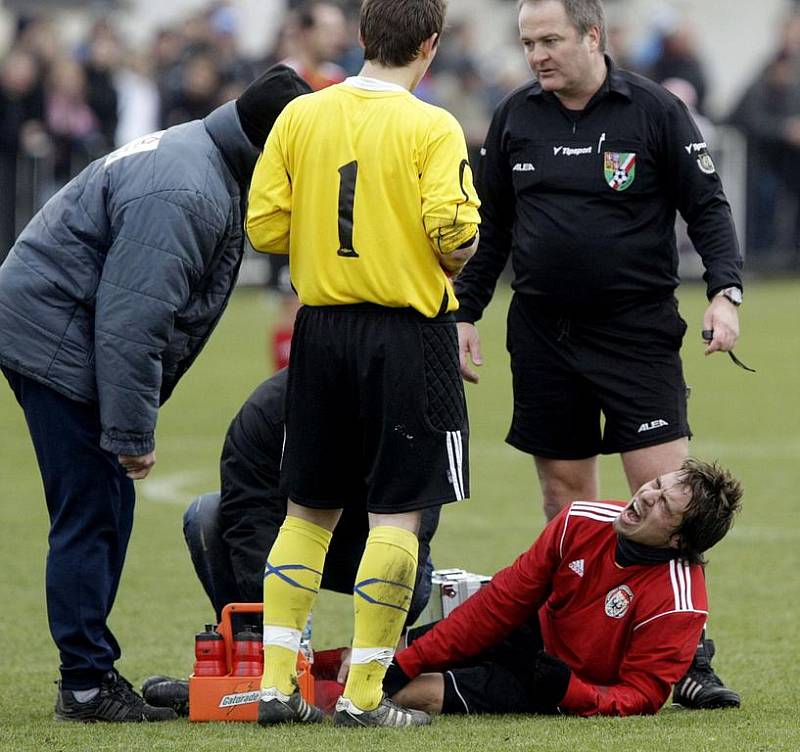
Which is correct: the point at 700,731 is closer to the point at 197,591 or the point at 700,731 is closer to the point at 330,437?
the point at 330,437

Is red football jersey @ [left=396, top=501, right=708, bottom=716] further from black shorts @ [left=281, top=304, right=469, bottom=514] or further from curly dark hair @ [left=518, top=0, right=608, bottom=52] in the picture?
curly dark hair @ [left=518, top=0, right=608, bottom=52]

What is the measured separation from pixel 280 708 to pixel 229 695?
24cm

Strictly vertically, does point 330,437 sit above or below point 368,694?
above

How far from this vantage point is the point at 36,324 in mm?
5277

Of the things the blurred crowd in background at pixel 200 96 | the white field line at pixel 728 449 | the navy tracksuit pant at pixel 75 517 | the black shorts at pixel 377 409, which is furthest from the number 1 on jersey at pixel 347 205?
the blurred crowd in background at pixel 200 96

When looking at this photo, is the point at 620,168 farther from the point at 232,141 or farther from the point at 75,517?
the point at 75,517

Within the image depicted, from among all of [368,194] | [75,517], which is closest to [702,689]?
[368,194]

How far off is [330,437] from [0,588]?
2.79 m

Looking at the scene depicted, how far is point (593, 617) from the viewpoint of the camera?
545cm

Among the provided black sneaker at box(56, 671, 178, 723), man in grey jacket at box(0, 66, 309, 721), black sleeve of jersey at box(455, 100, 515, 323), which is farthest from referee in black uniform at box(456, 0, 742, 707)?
black sneaker at box(56, 671, 178, 723)

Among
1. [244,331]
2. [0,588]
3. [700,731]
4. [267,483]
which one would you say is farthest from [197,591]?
[244,331]

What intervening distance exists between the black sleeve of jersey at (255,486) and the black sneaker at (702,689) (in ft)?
4.25

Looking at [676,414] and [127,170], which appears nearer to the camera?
[127,170]

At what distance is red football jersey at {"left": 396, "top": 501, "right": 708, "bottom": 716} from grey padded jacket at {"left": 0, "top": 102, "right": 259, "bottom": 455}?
3.55ft
